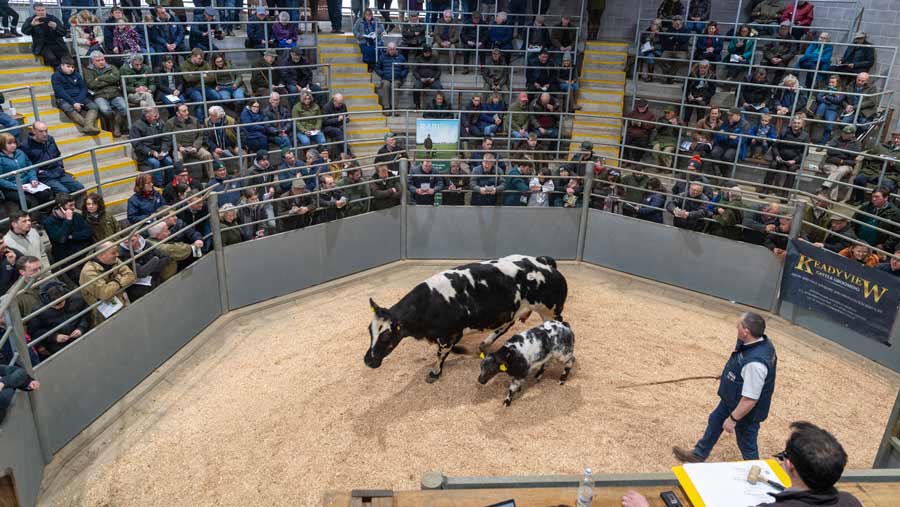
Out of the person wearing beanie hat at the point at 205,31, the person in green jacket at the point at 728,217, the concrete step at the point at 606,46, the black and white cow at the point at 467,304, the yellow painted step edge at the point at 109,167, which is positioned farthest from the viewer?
the concrete step at the point at 606,46

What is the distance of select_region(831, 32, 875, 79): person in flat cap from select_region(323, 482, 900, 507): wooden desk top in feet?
40.4

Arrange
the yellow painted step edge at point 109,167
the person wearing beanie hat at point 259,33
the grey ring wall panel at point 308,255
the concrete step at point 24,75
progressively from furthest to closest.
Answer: the person wearing beanie hat at point 259,33 → the concrete step at point 24,75 → the yellow painted step edge at point 109,167 → the grey ring wall panel at point 308,255

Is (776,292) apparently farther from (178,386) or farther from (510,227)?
(178,386)

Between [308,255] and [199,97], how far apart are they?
4649 mm

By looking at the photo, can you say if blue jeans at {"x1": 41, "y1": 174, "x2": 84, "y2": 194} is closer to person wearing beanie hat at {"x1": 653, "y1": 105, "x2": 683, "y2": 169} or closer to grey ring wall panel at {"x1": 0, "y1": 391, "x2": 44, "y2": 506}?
grey ring wall panel at {"x1": 0, "y1": 391, "x2": 44, "y2": 506}

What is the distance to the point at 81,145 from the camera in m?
11.5

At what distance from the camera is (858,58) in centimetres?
1413

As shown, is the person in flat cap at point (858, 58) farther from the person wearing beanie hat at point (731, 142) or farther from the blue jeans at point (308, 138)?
the blue jeans at point (308, 138)

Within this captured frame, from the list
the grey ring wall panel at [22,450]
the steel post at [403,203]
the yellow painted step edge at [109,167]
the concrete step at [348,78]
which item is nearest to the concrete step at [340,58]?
the concrete step at [348,78]

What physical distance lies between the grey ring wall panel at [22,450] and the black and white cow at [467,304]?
3.21 meters

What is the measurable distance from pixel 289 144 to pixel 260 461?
785 centimetres

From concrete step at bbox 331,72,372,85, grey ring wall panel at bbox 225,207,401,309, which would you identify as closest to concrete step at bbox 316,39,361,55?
concrete step at bbox 331,72,372,85

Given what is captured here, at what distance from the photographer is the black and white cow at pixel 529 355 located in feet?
24.3

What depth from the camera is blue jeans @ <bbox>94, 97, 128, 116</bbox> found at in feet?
38.8
